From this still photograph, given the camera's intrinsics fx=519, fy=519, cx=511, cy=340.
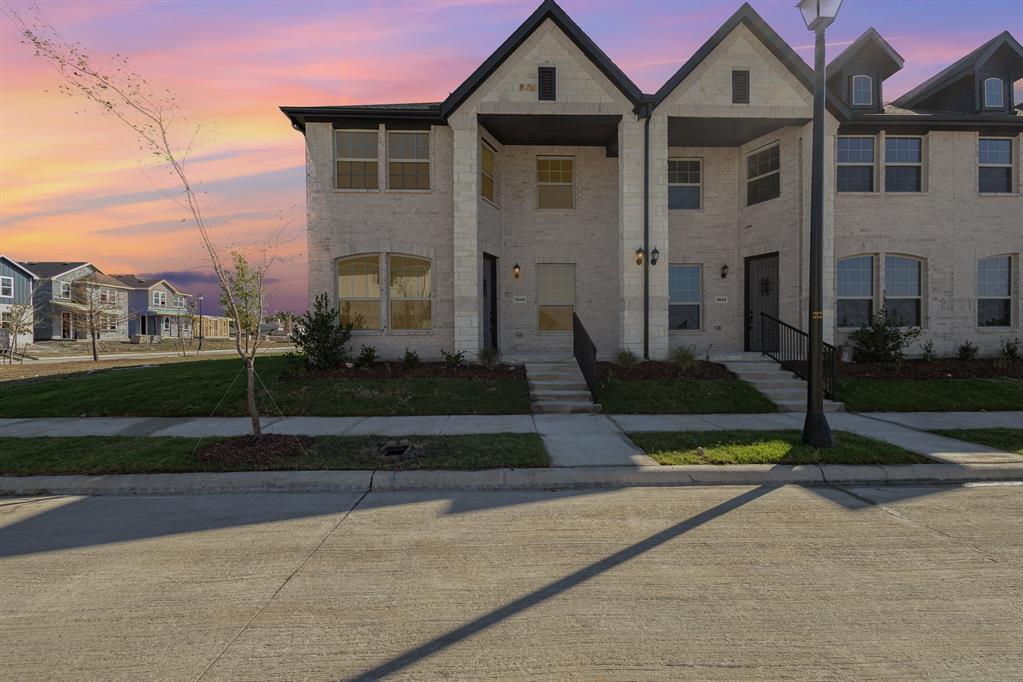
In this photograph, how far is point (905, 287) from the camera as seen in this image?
15086 millimetres

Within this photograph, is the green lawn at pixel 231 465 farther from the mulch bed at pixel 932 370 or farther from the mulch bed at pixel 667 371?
A: the mulch bed at pixel 932 370

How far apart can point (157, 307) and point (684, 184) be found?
67.1 metres

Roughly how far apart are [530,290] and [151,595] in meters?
12.9

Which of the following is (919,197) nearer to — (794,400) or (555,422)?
(794,400)

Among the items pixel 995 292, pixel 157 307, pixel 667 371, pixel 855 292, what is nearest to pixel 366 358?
pixel 667 371

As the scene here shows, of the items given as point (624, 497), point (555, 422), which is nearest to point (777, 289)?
point (555, 422)

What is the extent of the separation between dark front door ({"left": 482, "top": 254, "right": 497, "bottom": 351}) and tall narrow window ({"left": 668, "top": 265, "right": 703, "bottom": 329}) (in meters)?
5.38

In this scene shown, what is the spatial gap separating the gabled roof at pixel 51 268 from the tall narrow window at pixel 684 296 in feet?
192

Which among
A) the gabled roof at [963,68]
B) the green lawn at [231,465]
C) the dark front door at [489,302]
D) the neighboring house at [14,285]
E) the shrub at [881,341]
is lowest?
the green lawn at [231,465]

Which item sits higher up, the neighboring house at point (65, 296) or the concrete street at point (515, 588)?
the neighboring house at point (65, 296)

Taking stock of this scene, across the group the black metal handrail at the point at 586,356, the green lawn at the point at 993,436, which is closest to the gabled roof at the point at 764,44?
the black metal handrail at the point at 586,356

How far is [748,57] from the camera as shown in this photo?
13805mm

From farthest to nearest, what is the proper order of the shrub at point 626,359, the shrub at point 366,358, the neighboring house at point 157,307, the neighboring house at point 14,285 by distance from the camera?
1. the neighboring house at point 157,307
2. the neighboring house at point 14,285
3. the shrub at point 366,358
4. the shrub at point 626,359

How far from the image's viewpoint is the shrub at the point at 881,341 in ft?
44.2
